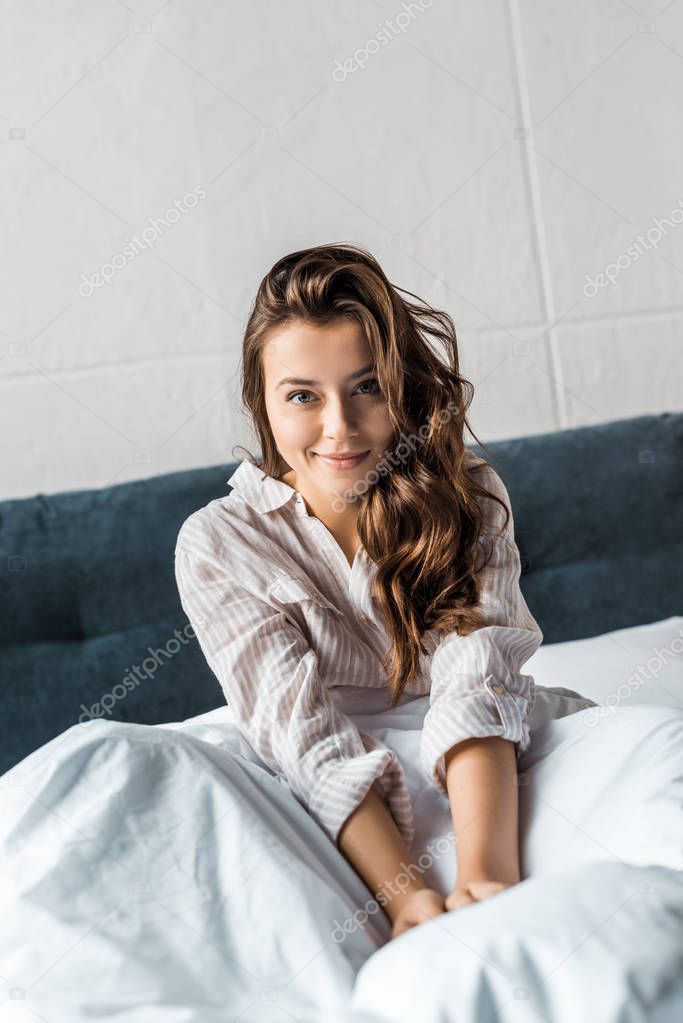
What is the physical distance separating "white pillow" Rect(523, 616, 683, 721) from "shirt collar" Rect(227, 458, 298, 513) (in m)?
0.62

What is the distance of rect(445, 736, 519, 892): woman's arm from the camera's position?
1.00 meters

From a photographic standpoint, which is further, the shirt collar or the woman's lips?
the shirt collar

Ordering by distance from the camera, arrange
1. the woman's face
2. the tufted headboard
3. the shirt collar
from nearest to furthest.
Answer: the woman's face, the shirt collar, the tufted headboard

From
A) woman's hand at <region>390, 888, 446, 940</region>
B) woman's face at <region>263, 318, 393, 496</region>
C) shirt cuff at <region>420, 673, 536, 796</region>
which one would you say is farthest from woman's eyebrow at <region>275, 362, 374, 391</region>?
woman's hand at <region>390, 888, 446, 940</region>

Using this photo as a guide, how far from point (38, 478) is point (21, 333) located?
0.88 ft

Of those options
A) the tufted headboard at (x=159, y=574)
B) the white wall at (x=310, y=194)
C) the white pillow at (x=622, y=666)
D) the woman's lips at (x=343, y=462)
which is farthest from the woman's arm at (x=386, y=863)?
Answer: the white wall at (x=310, y=194)

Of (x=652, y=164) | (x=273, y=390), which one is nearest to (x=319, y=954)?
(x=273, y=390)

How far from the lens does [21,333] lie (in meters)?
1.97

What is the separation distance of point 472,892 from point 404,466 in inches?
21.8

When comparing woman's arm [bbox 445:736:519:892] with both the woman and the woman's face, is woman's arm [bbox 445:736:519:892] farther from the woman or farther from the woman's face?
the woman's face

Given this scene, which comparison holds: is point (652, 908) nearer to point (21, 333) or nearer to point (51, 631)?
point (51, 631)

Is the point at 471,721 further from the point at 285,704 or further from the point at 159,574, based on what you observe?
the point at 159,574

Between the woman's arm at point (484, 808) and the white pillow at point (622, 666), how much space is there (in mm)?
588

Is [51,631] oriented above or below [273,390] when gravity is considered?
below
